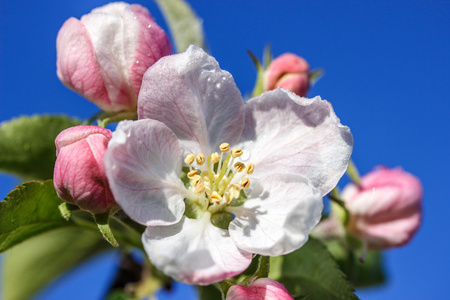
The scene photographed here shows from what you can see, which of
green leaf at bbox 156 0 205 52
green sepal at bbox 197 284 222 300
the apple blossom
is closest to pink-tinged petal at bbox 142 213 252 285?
the apple blossom

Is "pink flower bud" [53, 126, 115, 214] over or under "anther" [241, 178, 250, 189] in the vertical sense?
under

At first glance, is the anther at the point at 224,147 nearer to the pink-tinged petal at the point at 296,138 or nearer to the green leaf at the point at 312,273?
the pink-tinged petal at the point at 296,138

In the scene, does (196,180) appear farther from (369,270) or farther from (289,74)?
(369,270)

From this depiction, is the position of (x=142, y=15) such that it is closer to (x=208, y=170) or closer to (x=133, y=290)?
(x=208, y=170)

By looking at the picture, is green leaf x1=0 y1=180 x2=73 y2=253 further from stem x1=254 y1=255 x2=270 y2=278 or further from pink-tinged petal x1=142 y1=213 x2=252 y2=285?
stem x1=254 y1=255 x2=270 y2=278

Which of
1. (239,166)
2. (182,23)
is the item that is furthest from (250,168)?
(182,23)

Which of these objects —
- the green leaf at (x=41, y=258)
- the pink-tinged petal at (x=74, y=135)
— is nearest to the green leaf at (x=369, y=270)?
the green leaf at (x=41, y=258)

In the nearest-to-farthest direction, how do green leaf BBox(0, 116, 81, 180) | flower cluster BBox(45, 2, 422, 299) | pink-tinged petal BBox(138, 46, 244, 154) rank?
flower cluster BBox(45, 2, 422, 299)
pink-tinged petal BBox(138, 46, 244, 154)
green leaf BBox(0, 116, 81, 180)
